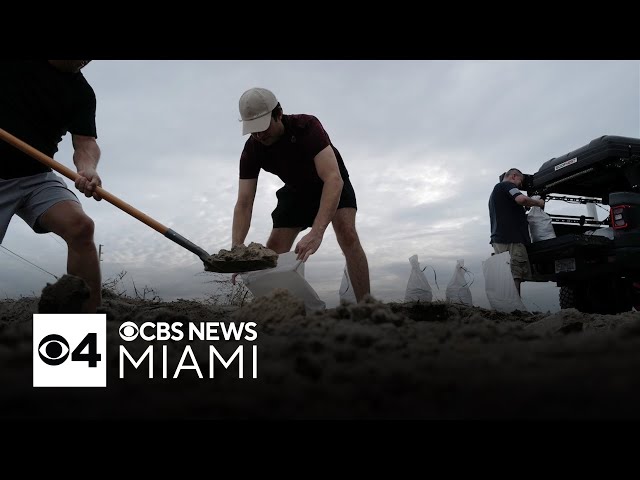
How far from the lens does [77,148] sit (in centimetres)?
262

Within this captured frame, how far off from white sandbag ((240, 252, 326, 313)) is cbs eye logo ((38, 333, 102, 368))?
1.52 metres

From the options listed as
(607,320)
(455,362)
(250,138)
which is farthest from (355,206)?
(455,362)

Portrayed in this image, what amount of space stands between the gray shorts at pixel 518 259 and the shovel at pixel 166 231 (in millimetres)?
3126

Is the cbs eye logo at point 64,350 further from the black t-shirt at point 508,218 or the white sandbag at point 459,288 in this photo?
the black t-shirt at point 508,218

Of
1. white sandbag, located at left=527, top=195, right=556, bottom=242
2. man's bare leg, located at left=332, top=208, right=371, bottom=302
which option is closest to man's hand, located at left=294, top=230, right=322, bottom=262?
man's bare leg, located at left=332, top=208, right=371, bottom=302

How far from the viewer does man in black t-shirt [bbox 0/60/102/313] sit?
2277 mm

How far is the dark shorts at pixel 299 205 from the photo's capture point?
337 cm

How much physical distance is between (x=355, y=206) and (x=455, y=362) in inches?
107

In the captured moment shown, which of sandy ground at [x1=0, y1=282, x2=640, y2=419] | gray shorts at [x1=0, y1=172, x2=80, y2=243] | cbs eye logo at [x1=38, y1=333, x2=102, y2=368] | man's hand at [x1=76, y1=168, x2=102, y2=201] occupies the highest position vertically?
man's hand at [x1=76, y1=168, x2=102, y2=201]

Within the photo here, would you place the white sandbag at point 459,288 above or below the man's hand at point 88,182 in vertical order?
below

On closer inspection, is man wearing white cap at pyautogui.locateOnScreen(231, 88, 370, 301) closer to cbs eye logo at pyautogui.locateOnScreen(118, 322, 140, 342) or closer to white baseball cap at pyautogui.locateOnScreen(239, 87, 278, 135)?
white baseball cap at pyautogui.locateOnScreen(239, 87, 278, 135)

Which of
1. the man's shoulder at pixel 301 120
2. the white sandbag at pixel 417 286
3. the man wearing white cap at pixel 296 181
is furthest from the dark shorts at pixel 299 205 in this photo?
the white sandbag at pixel 417 286

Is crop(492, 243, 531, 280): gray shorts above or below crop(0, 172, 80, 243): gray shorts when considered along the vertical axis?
below
